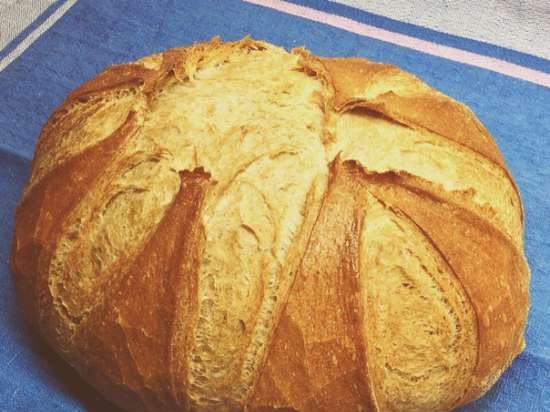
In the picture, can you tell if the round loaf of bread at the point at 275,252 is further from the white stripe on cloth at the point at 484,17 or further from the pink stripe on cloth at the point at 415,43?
the white stripe on cloth at the point at 484,17

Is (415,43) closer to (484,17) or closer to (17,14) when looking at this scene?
(484,17)

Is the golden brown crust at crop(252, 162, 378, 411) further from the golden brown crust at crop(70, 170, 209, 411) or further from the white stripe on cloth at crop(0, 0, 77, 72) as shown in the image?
the white stripe on cloth at crop(0, 0, 77, 72)

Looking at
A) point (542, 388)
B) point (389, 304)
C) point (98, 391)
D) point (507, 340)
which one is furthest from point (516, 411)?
point (98, 391)

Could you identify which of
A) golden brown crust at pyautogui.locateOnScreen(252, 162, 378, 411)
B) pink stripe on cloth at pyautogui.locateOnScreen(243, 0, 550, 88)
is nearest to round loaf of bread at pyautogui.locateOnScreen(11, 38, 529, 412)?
golden brown crust at pyautogui.locateOnScreen(252, 162, 378, 411)

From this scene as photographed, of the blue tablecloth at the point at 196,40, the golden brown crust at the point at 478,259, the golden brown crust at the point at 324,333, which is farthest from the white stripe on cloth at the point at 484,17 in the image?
the golden brown crust at the point at 324,333

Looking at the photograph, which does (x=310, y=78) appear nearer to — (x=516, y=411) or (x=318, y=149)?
(x=318, y=149)

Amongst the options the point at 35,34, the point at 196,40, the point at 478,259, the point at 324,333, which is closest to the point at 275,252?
the point at 324,333

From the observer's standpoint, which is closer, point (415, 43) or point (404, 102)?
point (404, 102)
